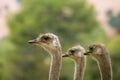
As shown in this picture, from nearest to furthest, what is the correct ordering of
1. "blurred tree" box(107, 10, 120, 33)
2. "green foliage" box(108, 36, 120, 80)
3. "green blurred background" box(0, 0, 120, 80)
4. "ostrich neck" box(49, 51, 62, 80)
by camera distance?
"ostrich neck" box(49, 51, 62, 80)
"green foliage" box(108, 36, 120, 80)
"green blurred background" box(0, 0, 120, 80)
"blurred tree" box(107, 10, 120, 33)

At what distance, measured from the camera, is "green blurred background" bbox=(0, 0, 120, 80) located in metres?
20.4

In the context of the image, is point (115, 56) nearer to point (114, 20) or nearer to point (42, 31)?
point (42, 31)

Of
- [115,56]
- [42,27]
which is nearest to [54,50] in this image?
[115,56]

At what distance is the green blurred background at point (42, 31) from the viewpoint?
2042cm

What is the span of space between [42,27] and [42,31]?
1.56ft

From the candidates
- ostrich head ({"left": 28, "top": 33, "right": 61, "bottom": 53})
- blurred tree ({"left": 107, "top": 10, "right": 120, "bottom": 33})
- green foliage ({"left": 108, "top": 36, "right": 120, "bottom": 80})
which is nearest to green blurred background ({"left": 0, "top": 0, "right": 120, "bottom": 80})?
green foliage ({"left": 108, "top": 36, "right": 120, "bottom": 80})

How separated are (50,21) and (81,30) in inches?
45.8

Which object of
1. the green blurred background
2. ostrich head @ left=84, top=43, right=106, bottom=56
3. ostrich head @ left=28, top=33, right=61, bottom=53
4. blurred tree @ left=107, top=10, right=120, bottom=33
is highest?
blurred tree @ left=107, top=10, right=120, bottom=33

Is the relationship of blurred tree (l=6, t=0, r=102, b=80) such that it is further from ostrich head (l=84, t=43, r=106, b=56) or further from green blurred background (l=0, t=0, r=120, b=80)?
ostrich head (l=84, t=43, r=106, b=56)

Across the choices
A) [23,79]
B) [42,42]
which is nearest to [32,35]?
[23,79]

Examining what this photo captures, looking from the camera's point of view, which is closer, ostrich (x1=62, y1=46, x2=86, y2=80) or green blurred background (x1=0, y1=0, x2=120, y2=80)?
ostrich (x1=62, y1=46, x2=86, y2=80)

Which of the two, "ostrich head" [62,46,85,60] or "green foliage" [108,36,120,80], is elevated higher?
"green foliage" [108,36,120,80]

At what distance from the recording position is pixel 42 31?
22.6m

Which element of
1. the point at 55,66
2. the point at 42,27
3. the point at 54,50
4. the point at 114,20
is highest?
the point at 114,20
